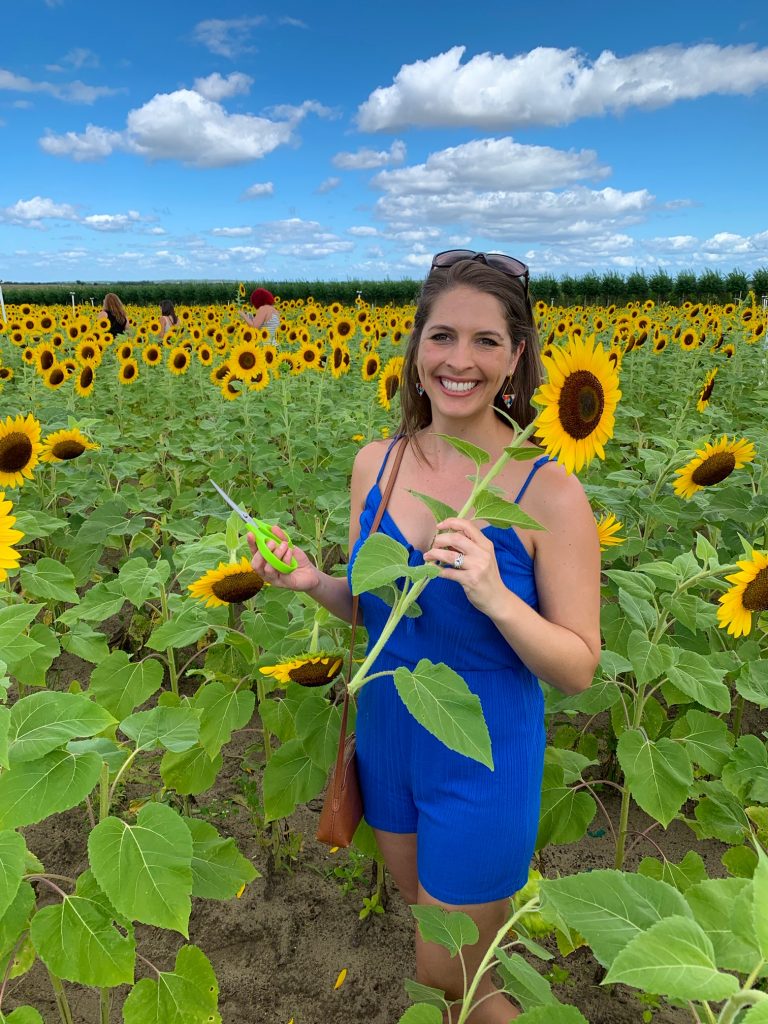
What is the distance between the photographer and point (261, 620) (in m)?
2.46

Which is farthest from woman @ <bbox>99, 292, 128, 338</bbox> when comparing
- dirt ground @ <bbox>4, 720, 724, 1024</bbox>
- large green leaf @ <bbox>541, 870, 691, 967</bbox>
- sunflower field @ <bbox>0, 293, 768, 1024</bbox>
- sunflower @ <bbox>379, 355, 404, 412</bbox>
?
large green leaf @ <bbox>541, 870, 691, 967</bbox>

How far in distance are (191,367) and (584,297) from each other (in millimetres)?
26072

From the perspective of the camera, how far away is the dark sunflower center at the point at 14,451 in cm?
349

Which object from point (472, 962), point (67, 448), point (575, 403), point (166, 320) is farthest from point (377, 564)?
point (166, 320)

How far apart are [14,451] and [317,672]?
2.24 metres

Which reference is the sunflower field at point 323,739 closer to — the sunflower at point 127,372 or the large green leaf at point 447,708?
the large green leaf at point 447,708

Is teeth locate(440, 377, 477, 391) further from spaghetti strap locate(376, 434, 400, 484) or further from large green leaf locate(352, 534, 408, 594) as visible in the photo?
large green leaf locate(352, 534, 408, 594)

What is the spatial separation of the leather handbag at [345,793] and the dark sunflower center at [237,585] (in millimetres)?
276

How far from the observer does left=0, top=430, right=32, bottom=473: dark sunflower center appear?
3.49 metres

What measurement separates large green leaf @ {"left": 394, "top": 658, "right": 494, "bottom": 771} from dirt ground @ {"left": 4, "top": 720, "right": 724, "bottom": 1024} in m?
1.62

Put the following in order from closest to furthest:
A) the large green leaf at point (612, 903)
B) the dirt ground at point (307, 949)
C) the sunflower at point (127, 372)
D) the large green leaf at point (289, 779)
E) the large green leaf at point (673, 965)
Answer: the large green leaf at point (673, 965)
the large green leaf at point (612, 903)
the large green leaf at point (289, 779)
the dirt ground at point (307, 949)
the sunflower at point (127, 372)

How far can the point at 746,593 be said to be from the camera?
2.21 metres

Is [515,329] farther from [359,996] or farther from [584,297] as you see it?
[584,297]

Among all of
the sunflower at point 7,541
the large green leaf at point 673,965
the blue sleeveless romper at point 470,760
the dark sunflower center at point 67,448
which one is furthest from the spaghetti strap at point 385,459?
the dark sunflower center at point 67,448
